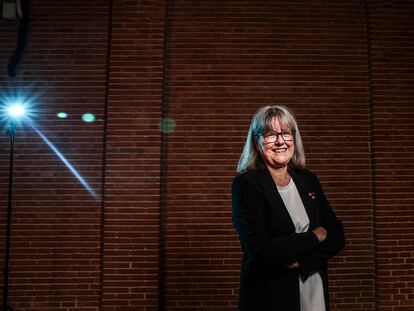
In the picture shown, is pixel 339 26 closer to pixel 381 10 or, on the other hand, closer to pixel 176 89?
pixel 381 10

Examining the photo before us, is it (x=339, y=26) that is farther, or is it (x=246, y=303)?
(x=339, y=26)

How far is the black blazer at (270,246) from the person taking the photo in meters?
1.83

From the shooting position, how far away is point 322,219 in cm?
217

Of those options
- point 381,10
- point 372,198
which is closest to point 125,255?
point 372,198

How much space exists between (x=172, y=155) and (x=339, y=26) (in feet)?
10.3

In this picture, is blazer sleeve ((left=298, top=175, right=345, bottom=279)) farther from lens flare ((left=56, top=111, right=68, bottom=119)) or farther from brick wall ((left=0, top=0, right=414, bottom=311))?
lens flare ((left=56, top=111, right=68, bottom=119))

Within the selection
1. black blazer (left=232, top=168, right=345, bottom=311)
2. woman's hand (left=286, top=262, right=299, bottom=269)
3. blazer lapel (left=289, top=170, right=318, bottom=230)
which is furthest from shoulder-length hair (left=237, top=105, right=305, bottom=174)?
woman's hand (left=286, top=262, right=299, bottom=269)

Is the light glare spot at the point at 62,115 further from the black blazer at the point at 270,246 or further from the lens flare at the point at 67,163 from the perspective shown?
the black blazer at the point at 270,246

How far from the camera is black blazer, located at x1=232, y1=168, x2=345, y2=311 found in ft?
6.00

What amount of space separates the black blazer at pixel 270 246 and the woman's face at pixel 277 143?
12 cm

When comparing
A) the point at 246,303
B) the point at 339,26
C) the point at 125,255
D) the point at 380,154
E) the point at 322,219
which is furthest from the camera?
the point at 339,26

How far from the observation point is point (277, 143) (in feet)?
6.70

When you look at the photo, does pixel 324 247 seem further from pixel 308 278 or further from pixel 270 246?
pixel 270 246

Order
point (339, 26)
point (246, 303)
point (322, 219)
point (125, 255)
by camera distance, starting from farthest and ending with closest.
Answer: point (339, 26), point (125, 255), point (322, 219), point (246, 303)
